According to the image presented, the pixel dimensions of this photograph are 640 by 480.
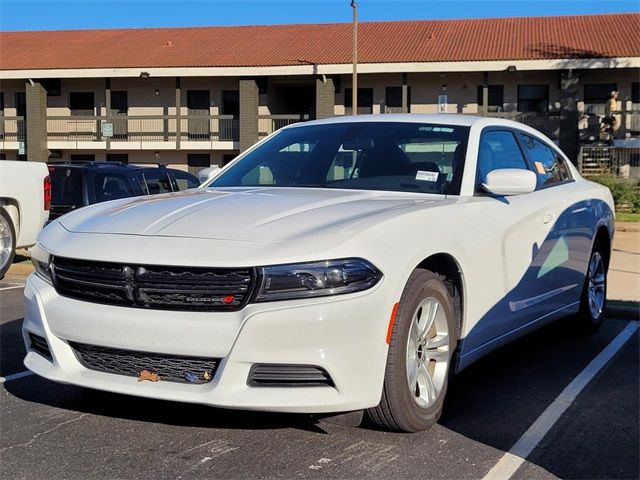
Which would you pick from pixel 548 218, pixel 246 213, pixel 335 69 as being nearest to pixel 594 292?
pixel 548 218

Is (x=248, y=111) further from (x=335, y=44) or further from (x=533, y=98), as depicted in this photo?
(x=533, y=98)

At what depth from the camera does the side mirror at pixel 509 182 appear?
14.2 ft

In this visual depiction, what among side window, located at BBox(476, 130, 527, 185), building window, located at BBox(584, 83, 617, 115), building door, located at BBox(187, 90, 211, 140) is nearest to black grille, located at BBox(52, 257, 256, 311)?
side window, located at BBox(476, 130, 527, 185)

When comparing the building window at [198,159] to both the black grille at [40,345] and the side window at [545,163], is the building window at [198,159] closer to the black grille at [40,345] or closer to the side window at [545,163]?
the side window at [545,163]

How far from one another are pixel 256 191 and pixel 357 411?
160 cm

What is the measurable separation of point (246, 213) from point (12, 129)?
34882 mm

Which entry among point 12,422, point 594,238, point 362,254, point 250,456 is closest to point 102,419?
point 12,422

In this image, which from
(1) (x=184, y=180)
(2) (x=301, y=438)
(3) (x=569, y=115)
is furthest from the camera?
(3) (x=569, y=115)

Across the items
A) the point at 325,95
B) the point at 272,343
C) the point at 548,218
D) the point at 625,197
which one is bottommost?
the point at 625,197

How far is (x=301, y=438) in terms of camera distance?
3.65 meters

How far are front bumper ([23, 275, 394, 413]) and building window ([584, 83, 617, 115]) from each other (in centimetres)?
2903

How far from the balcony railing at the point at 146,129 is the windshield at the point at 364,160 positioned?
28034 millimetres

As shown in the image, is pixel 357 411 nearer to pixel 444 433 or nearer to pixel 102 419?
pixel 444 433

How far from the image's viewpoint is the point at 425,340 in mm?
3789
